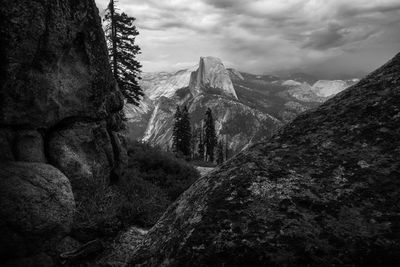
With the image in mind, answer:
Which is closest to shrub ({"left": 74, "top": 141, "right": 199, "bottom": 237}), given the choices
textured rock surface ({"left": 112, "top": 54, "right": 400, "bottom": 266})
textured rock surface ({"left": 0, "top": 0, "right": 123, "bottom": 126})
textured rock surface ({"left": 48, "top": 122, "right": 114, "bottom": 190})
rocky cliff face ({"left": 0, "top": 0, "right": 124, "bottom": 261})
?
textured rock surface ({"left": 48, "top": 122, "right": 114, "bottom": 190})

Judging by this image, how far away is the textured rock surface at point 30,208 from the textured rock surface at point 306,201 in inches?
268

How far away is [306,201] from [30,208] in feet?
28.5

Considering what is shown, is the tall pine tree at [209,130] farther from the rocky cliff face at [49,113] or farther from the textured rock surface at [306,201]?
the textured rock surface at [306,201]

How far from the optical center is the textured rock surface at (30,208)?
349 inches

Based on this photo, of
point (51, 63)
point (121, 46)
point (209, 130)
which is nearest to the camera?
point (51, 63)

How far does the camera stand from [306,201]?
3092 mm

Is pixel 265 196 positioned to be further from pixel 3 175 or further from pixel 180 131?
pixel 180 131

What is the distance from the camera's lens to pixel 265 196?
3.23 metres

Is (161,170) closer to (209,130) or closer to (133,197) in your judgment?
(133,197)

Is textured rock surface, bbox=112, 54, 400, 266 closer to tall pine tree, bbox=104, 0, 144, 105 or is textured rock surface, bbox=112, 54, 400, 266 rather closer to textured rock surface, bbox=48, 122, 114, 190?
A: textured rock surface, bbox=48, 122, 114, 190

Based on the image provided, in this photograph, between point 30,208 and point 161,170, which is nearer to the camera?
point 30,208

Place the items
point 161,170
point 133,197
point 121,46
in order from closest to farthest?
1. point 133,197
2. point 161,170
3. point 121,46

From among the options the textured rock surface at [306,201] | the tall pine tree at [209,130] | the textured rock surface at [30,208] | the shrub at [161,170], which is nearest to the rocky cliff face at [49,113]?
the textured rock surface at [30,208]

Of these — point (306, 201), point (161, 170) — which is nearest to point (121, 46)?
point (161, 170)
